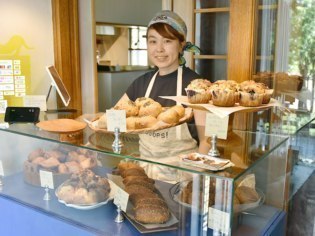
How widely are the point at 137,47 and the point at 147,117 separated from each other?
13.5 feet

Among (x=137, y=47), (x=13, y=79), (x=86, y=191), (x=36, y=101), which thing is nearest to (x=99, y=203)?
(x=86, y=191)

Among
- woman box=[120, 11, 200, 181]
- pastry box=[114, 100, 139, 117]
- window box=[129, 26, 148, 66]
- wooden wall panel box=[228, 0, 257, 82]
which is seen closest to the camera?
pastry box=[114, 100, 139, 117]

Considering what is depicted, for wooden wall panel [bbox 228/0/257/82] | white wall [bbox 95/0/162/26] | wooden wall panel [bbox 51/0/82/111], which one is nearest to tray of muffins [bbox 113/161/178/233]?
wooden wall panel [bbox 228/0/257/82]

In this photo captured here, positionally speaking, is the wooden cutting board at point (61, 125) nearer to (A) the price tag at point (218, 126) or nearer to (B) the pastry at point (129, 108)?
(B) the pastry at point (129, 108)

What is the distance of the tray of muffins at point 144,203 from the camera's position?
1026mm

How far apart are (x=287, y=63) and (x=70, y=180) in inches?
54.6

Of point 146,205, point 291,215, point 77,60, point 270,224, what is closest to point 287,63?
point 291,215

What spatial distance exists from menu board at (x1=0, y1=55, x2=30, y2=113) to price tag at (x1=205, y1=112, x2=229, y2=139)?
1.93 m

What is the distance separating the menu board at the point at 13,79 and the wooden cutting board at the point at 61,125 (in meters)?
1.34

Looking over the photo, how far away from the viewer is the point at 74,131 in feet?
4.16

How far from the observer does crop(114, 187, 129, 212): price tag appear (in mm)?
1104

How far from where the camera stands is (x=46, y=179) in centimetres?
131

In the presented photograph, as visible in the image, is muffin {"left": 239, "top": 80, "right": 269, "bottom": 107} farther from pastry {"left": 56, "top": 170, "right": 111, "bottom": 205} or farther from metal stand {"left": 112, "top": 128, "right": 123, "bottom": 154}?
pastry {"left": 56, "top": 170, "right": 111, "bottom": 205}

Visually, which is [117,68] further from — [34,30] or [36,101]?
[36,101]
